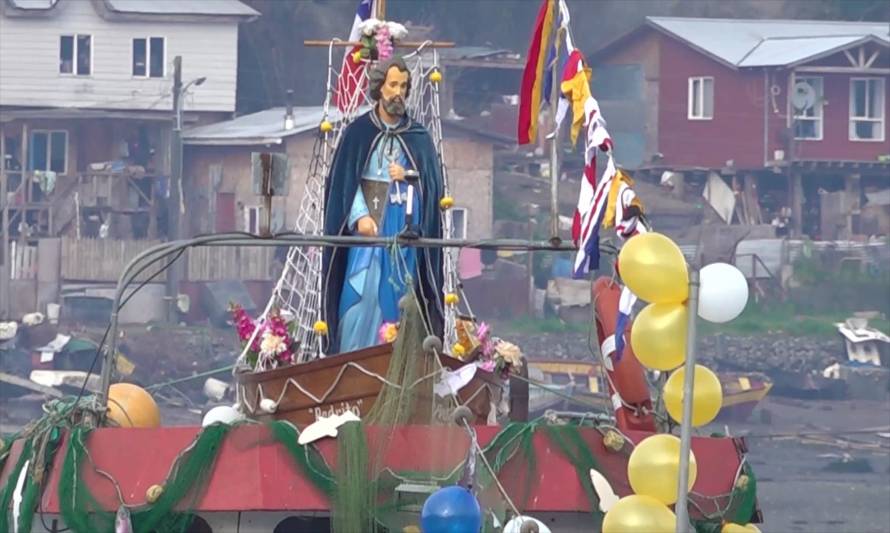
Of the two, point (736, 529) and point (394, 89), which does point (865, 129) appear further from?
point (736, 529)

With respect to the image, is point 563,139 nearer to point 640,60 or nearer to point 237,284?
point 640,60

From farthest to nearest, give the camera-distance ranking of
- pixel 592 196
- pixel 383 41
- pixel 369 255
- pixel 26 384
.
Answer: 1. pixel 26 384
2. pixel 383 41
3. pixel 369 255
4. pixel 592 196

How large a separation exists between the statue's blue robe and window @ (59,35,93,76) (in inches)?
1805

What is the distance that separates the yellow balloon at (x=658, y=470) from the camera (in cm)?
1123

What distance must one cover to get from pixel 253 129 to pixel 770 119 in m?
12.7

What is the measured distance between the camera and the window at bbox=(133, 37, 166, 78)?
195 ft

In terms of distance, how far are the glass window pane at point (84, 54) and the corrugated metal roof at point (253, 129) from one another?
10.5 feet

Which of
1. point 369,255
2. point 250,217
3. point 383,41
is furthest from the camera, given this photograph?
point 250,217

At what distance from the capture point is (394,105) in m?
14.1

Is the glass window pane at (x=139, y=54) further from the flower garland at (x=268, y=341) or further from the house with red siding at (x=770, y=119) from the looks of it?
the flower garland at (x=268, y=341)

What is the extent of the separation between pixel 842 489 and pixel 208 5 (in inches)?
894

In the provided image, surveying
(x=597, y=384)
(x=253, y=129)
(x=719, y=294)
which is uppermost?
(x=253, y=129)

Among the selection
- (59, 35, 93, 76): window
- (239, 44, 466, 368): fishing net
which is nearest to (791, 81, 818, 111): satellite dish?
(59, 35, 93, 76): window

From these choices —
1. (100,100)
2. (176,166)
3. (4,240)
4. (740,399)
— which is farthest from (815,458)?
(100,100)
